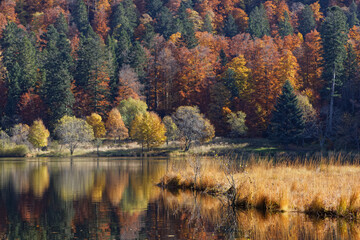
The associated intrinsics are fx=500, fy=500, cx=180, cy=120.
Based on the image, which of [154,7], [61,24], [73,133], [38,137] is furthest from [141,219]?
Result: [154,7]

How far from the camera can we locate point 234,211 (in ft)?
67.0

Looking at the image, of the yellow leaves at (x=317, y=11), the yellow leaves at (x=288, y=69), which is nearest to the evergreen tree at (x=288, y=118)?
the yellow leaves at (x=288, y=69)

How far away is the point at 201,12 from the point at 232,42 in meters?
36.0

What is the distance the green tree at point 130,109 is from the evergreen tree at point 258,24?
42.3 m

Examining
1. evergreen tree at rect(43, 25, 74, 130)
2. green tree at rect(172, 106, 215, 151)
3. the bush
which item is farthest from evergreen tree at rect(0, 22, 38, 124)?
green tree at rect(172, 106, 215, 151)

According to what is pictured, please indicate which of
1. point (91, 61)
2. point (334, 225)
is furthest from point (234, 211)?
point (91, 61)

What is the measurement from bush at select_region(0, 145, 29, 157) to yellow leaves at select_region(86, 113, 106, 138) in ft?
42.5

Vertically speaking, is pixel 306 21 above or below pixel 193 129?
above

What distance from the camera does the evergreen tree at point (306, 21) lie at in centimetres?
12700

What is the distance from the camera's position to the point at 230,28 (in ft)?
437

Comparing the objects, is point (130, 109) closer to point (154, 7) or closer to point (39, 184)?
point (39, 184)

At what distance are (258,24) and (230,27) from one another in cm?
977

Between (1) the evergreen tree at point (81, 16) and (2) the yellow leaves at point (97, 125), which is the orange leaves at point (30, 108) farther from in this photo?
(1) the evergreen tree at point (81, 16)

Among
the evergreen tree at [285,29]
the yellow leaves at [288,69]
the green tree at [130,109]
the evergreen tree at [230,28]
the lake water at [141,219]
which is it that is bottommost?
the lake water at [141,219]
